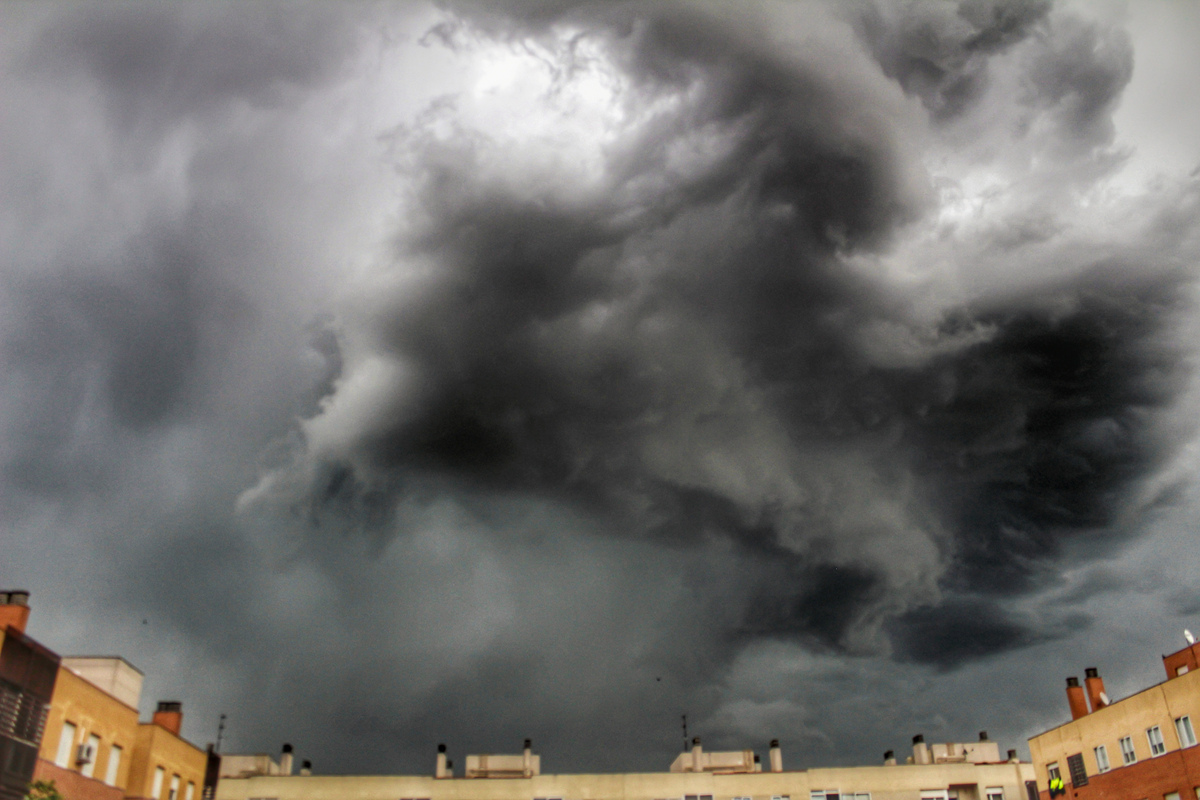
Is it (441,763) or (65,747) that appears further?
(441,763)

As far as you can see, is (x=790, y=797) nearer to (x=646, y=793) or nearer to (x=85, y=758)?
(x=646, y=793)

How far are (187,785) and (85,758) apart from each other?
14438 mm

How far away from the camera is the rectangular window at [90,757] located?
45.8 metres

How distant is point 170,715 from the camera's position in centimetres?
5869

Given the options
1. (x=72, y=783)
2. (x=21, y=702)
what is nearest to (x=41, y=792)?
(x=21, y=702)

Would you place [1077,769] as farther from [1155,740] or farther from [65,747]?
[65,747]

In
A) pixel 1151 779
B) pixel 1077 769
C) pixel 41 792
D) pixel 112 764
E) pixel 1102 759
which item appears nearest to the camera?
pixel 41 792

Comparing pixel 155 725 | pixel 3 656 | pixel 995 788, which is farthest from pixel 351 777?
pixel 995 788

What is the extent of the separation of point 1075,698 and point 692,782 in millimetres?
31051

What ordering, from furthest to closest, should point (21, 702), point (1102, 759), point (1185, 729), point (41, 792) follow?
point (1102, 759)
point (1185, 729)
point (21, 702)
point (41, 792)

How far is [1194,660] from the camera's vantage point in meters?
63.2

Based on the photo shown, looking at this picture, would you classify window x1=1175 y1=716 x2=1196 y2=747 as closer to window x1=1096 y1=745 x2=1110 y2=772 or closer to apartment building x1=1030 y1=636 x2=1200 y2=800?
apartment building x1=1030 y1=636 x2=1200 y2=800

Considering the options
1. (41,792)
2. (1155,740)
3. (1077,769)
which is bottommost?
(41,792)

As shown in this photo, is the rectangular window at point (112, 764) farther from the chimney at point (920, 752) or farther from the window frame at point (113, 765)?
the chimney at point (920, 752)
